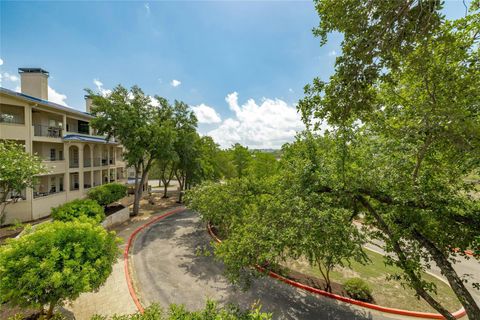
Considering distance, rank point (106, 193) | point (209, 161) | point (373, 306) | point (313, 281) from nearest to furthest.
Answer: point (373, 306)
point (313, 281)
point (106, 193)
point (209, 161)

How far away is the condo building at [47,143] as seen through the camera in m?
15.9

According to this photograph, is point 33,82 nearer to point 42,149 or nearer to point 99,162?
point 42,149

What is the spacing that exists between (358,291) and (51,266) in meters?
12.3

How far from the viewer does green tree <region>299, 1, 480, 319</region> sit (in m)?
5.12

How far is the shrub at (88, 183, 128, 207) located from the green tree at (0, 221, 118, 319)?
13877 millimetres

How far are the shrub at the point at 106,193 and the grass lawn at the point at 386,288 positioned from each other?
17.4 metres

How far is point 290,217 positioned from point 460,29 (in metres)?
7.91

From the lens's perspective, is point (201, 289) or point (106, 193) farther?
point (106, 193)

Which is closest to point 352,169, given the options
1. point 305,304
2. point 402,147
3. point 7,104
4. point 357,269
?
point 402,147

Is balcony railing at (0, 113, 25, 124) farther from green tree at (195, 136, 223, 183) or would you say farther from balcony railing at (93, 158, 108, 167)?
green tree at (195, 136, 223, 183)

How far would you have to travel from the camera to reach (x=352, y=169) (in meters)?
7.25

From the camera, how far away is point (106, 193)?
764 inches

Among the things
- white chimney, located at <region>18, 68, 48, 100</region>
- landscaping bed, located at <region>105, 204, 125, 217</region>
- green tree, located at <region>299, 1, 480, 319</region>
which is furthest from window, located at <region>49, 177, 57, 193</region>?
green tree, located at <region>299, 1, 480, 319</region>

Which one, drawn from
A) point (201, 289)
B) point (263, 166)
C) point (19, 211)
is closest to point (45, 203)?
point (19, 211)
